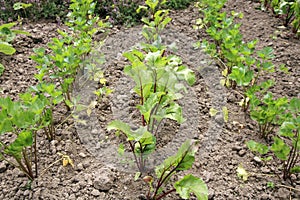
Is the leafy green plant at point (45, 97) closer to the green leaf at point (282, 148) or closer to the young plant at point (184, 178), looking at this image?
the young plant at point (184, 178)

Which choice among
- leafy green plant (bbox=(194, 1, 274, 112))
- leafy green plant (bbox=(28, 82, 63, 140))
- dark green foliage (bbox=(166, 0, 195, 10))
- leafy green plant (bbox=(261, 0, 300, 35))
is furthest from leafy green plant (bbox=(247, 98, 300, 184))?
dark green foliage (bbox=(166, 0, 195, 10))

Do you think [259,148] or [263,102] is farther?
[263,102]

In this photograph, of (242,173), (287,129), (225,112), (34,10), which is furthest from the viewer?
(34,10)

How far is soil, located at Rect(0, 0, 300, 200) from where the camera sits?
2.32 meters

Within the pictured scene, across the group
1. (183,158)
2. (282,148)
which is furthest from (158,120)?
(282,148)

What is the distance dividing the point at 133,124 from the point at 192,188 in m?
0.90

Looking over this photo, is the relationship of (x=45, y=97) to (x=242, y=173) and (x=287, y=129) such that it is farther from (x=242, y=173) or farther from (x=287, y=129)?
(x=287, y=129)

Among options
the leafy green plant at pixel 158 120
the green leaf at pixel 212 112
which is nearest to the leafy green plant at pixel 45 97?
the leafy green plant at pixel 158 120

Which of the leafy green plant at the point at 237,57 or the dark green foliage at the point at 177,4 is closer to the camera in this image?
the leafy green plant at the point at 237,57

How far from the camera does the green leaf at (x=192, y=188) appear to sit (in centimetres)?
197

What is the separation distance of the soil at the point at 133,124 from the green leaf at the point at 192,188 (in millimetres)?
300

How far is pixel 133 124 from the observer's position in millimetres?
2768

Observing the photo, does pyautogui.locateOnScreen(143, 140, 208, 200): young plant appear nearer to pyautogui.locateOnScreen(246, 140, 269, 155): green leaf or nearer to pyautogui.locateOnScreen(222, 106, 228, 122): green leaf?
pyautogui.locateOnScreen(246, 140, 269, 155): green leaf

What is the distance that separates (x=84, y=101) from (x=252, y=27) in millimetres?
2060
